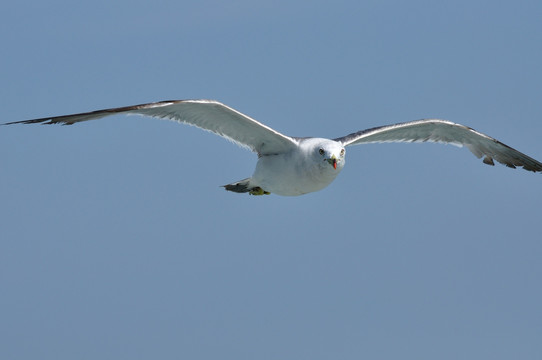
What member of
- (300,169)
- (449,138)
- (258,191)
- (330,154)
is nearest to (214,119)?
(300,169)

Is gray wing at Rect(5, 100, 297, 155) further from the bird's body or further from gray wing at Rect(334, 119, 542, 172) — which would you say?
gray wing at Rect(334, 119, 542, 172)

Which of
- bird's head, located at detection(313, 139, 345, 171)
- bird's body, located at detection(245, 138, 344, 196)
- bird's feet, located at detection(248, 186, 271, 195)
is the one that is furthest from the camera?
bird's feet, located at detection(248, 186, 271, 195)

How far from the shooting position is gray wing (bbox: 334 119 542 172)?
1748cm

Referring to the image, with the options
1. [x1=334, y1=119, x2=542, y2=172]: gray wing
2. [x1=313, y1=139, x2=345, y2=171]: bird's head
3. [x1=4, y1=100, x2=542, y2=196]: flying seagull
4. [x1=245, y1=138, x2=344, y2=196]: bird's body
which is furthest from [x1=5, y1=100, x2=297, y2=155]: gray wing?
[x1=334, y1=119, x2=542, y2=172]: gray wing

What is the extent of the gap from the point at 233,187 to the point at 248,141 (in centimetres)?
220

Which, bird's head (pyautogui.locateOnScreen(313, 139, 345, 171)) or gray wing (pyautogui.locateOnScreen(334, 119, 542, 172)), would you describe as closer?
bird's head (pyautogui.locateOnScreen(313, 139, 345, 171))

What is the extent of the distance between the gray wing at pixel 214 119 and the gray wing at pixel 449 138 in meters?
1.64

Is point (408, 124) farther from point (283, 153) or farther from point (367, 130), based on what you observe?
point (283, 153)

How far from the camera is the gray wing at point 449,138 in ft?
57.3

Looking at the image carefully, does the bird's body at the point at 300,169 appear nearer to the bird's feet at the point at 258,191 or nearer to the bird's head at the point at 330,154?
the bird's head at the point at 330,154

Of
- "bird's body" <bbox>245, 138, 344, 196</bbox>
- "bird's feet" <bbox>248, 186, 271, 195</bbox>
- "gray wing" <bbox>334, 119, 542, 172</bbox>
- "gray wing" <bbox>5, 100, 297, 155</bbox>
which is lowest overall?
"bird's feet" <bbox>248, 186, 271, 195</bbox>

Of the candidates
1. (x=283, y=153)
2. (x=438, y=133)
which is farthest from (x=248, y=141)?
(x=438, y=133)

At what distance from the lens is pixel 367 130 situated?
56.7 feet

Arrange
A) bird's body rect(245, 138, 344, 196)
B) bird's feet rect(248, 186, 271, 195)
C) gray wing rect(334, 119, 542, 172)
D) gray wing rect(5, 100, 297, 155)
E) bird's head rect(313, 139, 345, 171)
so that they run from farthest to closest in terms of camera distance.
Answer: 1. bird's feet rect(248, 186, 271, 195)
2. gray wing rect(334, 119, 542, 172)
3. bird's body rect(245, 138, 344, 196)
4. bird's head rect(313, 139, 345, 171)
5. gray wing rect(5, 100, 297, 155)
